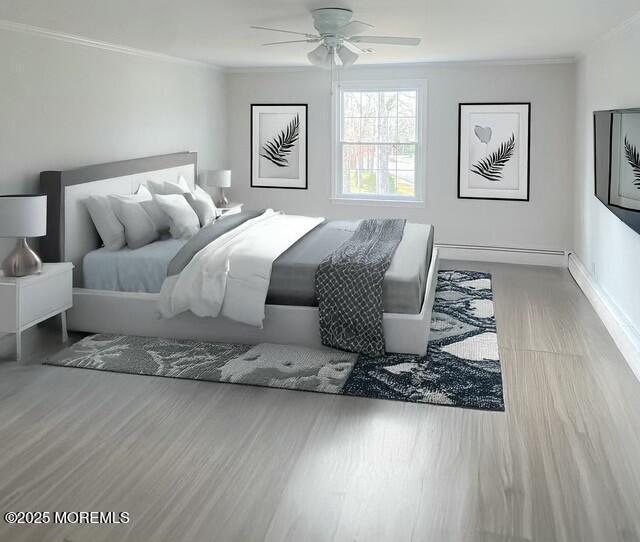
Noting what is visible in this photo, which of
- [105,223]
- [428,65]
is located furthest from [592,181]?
[105,223]

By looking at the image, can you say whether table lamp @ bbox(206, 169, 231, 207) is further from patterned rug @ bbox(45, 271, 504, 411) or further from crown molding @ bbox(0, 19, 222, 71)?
patterned rug @ bbox(45, 271, 504, 411)

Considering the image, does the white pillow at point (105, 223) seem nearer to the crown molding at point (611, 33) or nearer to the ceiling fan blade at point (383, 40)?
the ceiling fan blade at point (383, 40)

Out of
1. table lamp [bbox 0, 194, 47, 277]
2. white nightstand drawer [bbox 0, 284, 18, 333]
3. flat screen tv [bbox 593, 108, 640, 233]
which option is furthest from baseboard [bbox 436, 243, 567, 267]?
white nightstand drawer [bbox 0, 284, 18, 333]

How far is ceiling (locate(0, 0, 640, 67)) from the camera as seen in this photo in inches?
161

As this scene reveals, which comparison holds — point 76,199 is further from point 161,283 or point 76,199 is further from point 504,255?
point 504,255

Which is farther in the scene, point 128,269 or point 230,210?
point 230,210

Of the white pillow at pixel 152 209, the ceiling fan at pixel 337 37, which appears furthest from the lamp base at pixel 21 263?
the ceiling fan at pixel 337 37

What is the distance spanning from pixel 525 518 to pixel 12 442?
2.35 meters

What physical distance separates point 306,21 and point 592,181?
10.1ft

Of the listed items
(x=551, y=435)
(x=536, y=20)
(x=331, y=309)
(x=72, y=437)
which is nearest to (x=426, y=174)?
(x=536, y=20)

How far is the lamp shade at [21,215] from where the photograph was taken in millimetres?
4137

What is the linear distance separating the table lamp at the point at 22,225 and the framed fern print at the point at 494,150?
16.1ft

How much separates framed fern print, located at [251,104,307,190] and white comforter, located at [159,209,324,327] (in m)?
3.51

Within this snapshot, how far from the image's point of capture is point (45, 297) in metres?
4.46
